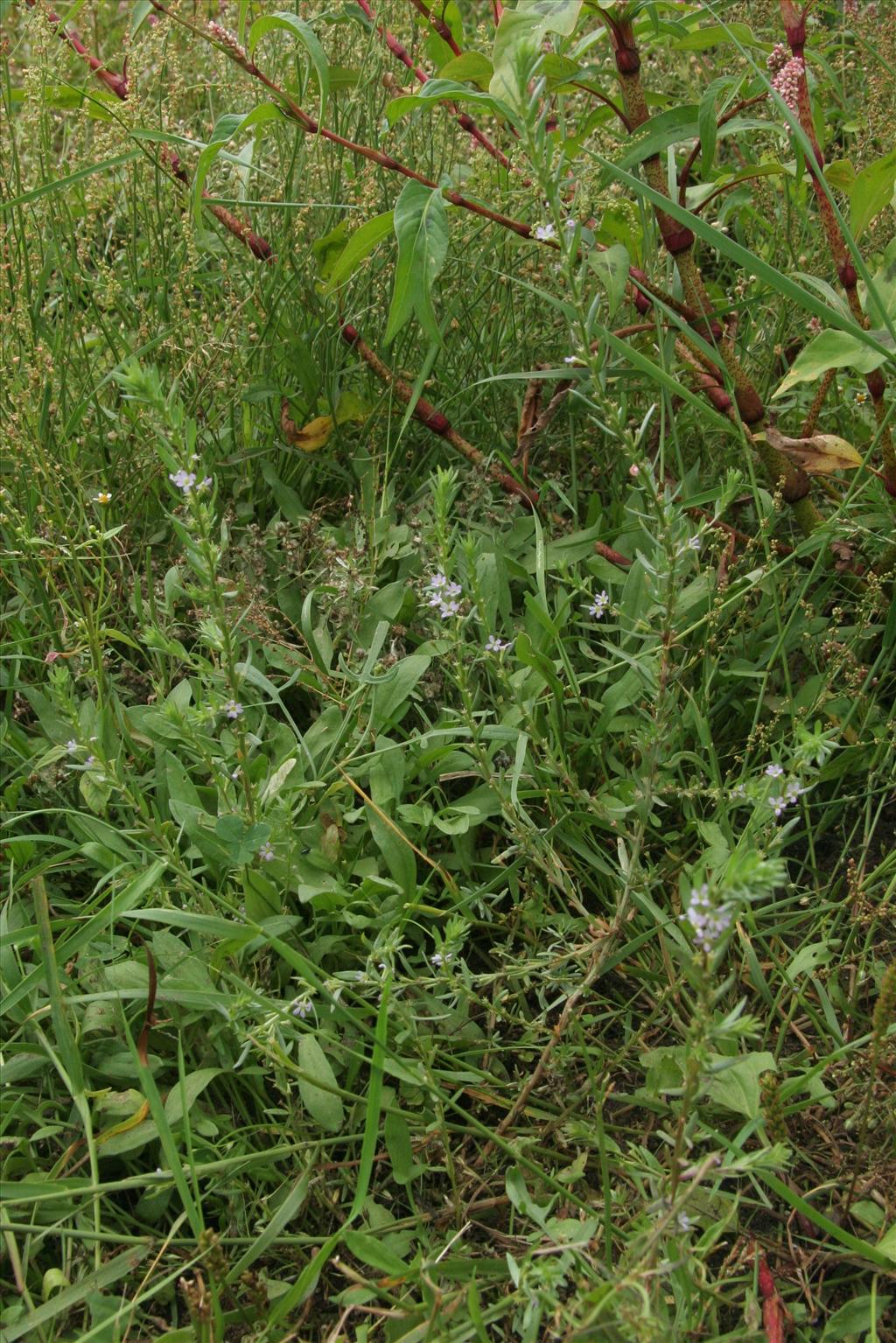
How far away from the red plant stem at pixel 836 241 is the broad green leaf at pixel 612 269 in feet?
1.00

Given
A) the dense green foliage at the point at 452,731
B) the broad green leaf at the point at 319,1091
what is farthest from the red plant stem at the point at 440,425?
the broad green leaf at the point at 319,1091

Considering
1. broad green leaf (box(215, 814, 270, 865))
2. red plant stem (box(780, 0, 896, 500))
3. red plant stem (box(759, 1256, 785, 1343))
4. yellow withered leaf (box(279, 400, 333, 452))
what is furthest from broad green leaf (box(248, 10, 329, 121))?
red plant stem (box(759, 1256, 785, 1343))

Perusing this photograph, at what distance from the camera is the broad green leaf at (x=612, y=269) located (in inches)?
66.6

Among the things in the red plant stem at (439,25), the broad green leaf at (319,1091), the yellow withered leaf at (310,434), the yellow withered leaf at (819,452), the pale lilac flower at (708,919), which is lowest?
the broad green leaf at (319,1091)

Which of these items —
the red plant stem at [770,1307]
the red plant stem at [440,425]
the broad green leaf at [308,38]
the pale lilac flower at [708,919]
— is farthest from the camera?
the red plant stem at [440,425]

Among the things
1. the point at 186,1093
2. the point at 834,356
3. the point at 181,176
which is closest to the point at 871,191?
the point at 834,356

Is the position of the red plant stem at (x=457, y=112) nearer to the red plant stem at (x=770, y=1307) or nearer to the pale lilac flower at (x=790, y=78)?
the pale lilac flower at (x=790, y=78)

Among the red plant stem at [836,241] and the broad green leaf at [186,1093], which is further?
the red plant stem at [836,241]

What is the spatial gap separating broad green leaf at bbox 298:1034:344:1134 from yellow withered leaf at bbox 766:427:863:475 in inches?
44.4

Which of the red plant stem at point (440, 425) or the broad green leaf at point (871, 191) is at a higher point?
the broad green leaf at point (871, 191)

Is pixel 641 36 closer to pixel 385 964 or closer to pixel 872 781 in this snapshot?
pixel 872 781

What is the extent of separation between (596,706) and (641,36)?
3.70 feet

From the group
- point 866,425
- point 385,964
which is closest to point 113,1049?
point 385,964

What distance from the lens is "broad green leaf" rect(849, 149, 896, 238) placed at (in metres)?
1.66
